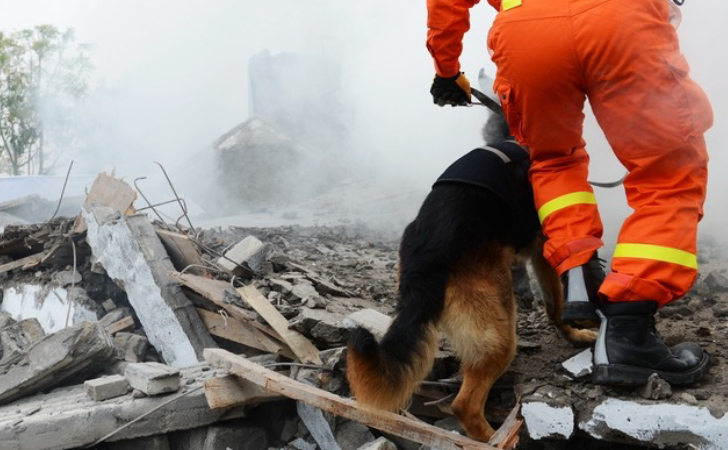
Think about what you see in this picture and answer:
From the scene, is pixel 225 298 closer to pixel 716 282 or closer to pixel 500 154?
pixel 500 154

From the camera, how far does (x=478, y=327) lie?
2.19 meters

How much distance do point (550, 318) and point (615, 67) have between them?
1.19 meters

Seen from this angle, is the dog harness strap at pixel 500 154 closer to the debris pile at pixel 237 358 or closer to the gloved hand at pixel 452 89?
the gloved hand at pixel 452 89

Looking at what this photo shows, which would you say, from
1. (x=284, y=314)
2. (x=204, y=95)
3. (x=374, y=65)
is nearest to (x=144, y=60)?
(x=204, y=95)

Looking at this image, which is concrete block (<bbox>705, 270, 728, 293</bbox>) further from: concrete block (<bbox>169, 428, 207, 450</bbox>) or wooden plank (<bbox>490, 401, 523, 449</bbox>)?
concrete block (<bbox>169, 428, 207, 450</bbox>)

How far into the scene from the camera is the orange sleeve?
7.80 ft

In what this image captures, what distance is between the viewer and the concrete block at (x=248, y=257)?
383cm

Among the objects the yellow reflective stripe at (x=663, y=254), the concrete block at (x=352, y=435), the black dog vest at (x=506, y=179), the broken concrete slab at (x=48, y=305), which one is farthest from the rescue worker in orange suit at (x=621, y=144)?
the broken concrete slab at (x=48, y=305)

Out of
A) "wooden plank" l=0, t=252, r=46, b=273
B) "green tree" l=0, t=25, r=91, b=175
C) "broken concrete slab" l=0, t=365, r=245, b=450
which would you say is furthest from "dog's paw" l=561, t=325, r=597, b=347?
"green tree" l=0, t=25, r=91, b=175

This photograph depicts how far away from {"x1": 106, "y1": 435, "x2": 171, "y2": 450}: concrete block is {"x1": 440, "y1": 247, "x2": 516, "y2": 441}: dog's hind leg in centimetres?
138

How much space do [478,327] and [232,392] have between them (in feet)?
3.66

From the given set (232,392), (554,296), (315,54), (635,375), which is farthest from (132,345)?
(315,54)

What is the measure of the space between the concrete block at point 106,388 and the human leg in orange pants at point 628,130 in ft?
6.52

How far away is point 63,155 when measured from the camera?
18797 mm
